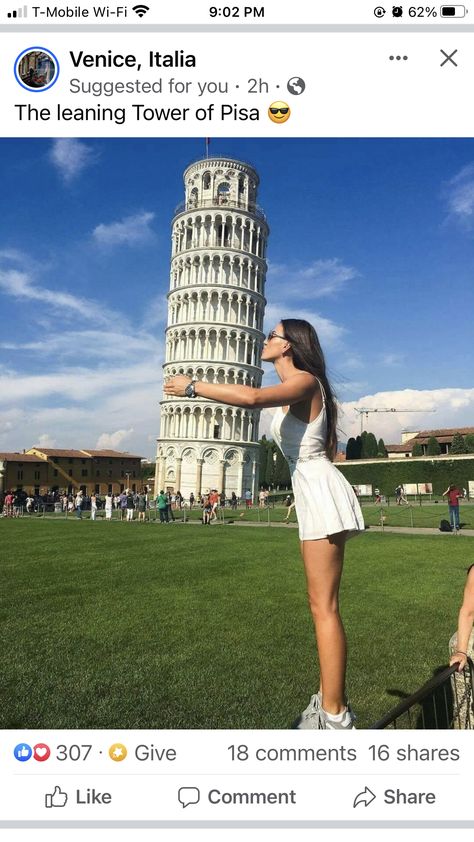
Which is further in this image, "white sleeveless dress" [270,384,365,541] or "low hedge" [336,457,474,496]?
"low hedge" [336,457,474,496]

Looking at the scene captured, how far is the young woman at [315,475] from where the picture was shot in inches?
96.9

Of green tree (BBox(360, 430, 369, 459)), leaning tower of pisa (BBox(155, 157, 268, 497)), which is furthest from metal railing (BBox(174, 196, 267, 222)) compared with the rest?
green tree (BBox(360, 430, 369, 459))

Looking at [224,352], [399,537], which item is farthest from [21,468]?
[399,537]

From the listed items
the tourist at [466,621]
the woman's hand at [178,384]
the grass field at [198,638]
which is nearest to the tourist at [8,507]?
the grass field at [198,638]
